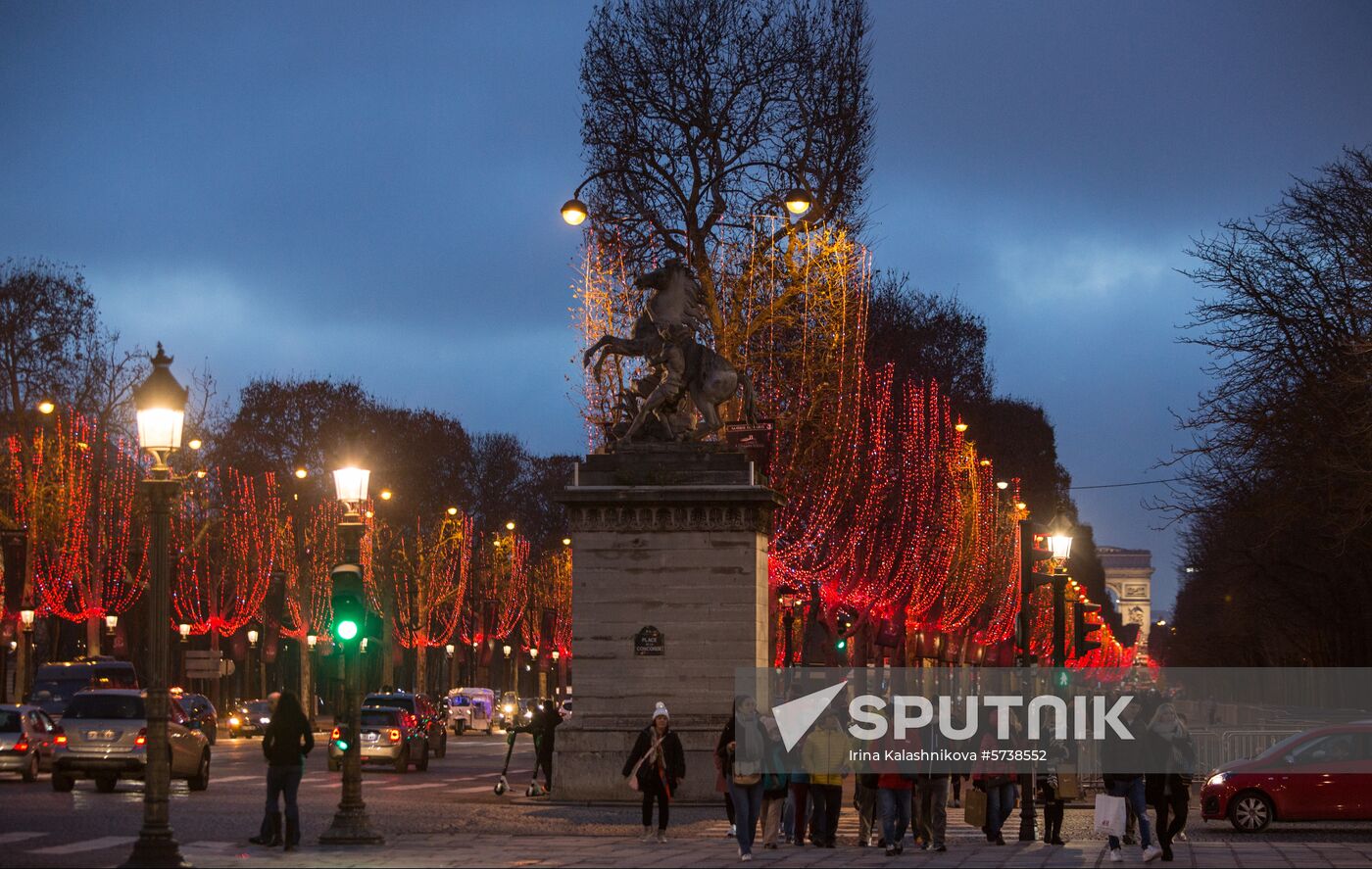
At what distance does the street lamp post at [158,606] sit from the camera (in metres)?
19.0

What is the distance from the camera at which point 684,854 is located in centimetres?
2383

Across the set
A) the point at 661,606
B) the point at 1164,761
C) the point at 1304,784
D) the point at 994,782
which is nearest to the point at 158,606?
the point at 1164,761

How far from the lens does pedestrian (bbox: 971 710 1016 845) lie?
27406 millimetres

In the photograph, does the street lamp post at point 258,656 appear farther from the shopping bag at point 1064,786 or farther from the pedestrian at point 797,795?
the shopping bag at point 1064,786

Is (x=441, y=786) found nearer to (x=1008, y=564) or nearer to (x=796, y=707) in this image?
(x=796, y=707)

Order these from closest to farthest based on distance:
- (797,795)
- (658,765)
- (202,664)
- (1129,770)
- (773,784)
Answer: (1129,770) < (658,765) < (773,784) < (797,795) < (202,664)

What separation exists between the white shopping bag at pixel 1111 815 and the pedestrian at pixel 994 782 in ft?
9.66

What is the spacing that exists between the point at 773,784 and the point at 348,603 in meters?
6.48

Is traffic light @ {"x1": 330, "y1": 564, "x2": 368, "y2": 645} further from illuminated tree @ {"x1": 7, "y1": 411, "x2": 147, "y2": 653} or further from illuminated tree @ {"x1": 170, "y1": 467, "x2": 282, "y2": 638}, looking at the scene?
illuminated tree @ {"x1": 170, "y1": 467, "x2": 282, "y2": 638}

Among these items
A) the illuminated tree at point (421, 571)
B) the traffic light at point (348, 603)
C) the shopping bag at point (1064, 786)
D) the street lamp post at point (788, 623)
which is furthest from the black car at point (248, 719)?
the traffic light at point (348, 603)

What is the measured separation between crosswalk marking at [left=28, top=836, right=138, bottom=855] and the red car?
17.6 metres

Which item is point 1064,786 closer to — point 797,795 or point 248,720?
point 797,795

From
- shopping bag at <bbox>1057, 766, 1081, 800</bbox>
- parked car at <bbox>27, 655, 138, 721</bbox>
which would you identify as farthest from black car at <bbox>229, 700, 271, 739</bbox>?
shopping bag at <bbox>1057, 766, 1081, 800</bbox>

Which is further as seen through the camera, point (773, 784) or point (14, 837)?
point (773, 784)
